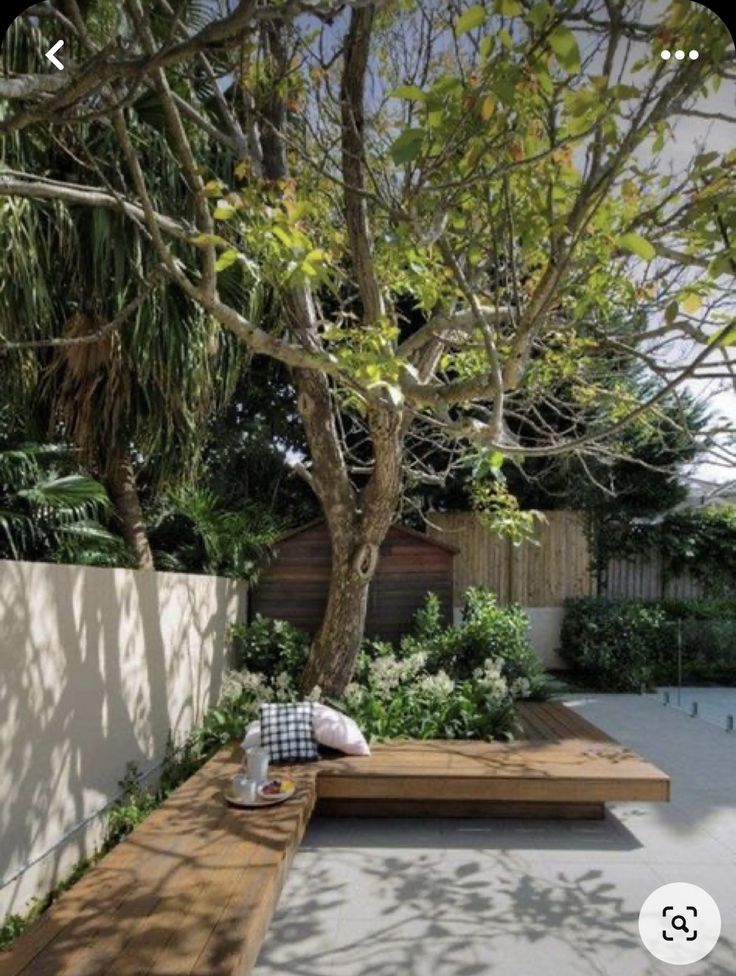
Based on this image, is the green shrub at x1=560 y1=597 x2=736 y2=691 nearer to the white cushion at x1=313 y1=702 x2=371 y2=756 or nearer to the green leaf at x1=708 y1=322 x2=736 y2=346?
the white cushion at x1=313 y1=702 x2=371 y2=756

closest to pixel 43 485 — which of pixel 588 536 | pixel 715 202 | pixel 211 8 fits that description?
pixel 211 8

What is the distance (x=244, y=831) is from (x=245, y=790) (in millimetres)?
297

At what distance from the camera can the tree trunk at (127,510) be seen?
4.52 m

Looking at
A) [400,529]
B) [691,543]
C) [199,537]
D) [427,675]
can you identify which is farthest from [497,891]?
[691,543]

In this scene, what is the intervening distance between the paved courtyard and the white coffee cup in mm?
310

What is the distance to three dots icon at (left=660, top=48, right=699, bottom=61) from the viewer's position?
1116 millimetres

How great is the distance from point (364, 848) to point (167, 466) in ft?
8.22

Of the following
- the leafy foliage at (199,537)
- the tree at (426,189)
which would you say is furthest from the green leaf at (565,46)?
the leafy foliage at (199,537)

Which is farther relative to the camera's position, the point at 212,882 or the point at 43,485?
the point at 43,485

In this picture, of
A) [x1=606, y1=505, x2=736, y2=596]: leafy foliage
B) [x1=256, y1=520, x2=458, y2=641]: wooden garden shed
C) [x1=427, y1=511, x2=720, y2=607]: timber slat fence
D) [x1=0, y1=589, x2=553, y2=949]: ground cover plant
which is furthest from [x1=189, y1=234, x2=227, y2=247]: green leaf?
[x1=606, y1=505, x2=736, y2=596]: leafy foliage

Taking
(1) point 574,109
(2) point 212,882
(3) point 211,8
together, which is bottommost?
(2) point 212,882

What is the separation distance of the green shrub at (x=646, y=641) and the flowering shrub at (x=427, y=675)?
1.69 meters

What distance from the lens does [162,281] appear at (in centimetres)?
397

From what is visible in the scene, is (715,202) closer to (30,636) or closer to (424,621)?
(30,636)
